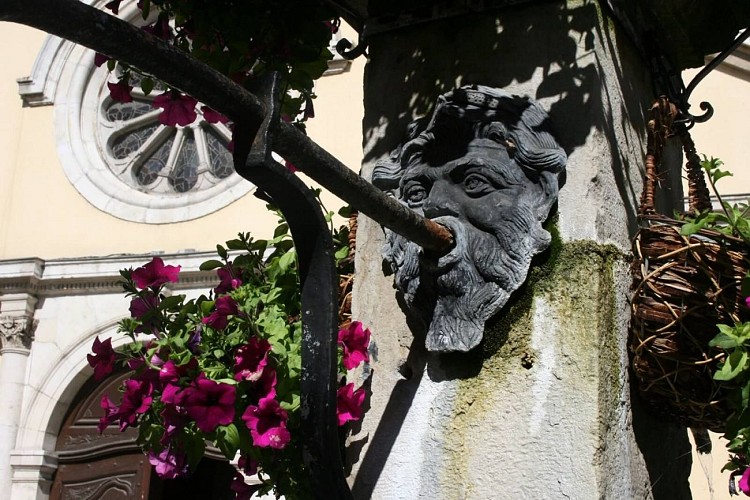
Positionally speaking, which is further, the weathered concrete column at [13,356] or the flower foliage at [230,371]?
the weathered concrete column at [13,356]

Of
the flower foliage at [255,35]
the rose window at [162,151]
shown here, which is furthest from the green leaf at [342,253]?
the rose window at [162,151]

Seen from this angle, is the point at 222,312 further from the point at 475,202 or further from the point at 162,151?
the point at 162,151

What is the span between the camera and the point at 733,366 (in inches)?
49.1

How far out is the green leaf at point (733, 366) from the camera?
48.7 inches

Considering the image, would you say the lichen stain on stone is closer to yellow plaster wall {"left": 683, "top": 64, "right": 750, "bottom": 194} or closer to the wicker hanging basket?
the wicker hanging basket

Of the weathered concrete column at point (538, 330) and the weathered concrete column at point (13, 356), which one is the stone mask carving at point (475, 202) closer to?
the weathered concrete column at point (538, 330)

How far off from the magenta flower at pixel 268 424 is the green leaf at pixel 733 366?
1.90 feet

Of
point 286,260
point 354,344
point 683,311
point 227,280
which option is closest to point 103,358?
point 227,280

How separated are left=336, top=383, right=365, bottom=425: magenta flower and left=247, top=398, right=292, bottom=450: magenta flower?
0.26 feet

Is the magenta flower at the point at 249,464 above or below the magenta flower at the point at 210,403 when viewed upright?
below

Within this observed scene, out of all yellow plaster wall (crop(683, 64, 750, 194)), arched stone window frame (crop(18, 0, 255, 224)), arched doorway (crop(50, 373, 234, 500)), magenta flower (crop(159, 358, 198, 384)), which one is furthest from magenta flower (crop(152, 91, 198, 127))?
arched stone window frame (crop(18, 0, 255, 224))

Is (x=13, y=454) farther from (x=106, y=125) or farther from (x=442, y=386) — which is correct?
(x=442, y=386)

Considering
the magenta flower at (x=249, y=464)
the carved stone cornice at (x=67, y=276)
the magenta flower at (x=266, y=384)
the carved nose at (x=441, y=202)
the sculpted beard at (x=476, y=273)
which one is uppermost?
the carved stone cornice at (x=67, y=276)

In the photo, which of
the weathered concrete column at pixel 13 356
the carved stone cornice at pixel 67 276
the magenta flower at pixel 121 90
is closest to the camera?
the magenta flower at pixel 121 90
